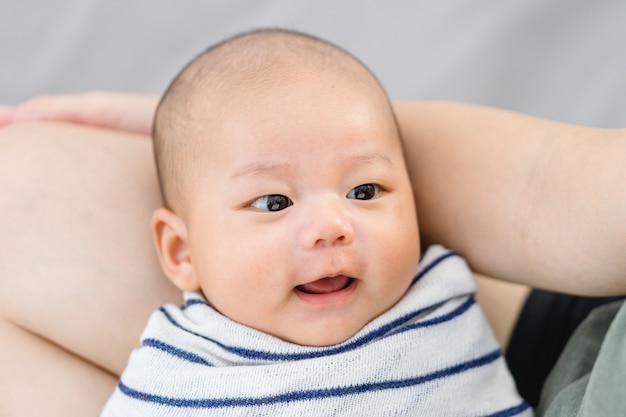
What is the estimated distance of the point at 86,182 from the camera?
0.99 metres

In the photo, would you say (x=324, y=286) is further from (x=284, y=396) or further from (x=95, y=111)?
(x=95, y=111)

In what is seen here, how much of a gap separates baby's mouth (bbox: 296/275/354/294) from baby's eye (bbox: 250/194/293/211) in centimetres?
9

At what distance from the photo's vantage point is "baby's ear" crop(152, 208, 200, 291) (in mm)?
933

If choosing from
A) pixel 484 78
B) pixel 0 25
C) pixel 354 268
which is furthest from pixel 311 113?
pixel 0 25

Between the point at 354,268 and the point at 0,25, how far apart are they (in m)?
0.98

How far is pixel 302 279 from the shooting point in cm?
81

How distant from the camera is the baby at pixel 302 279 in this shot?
0.80 meters

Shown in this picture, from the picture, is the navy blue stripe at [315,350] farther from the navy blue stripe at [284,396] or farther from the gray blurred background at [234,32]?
the gray blurred background at [234,32]

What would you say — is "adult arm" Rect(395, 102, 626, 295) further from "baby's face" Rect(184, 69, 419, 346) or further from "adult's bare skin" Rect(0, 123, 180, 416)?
"adult's bare skin" Rect(0, 123, 180, 416)

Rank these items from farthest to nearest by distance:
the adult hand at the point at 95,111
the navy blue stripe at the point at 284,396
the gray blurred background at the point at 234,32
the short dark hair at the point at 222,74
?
1. the gray blurred background at the point at 234,32
2. the adult hand at the point at 95,111
3. the short dark hair at the point at 222,74
4. the navy blue stripe at the point at 284,396

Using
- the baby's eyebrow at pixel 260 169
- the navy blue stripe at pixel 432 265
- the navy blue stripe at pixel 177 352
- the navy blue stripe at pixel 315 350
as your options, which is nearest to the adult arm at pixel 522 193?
A: the navy blue stripe at pixel 432 265

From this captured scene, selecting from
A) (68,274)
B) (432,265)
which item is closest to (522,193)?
(432,265)

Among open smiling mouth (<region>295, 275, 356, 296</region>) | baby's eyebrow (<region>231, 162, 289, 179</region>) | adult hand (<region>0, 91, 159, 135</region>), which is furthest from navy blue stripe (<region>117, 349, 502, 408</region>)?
adult hand (<region>0, 91, 159, 135</region>)

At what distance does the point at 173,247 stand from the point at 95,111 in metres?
0.35
